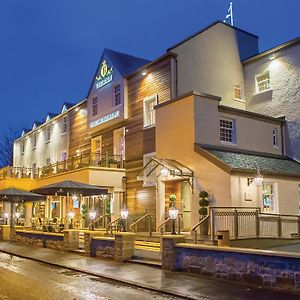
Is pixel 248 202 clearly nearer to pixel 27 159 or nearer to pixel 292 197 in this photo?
pixel 292 197

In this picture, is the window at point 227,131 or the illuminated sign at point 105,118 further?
the illuminated sign at point 105,118

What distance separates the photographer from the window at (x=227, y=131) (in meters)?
20.4

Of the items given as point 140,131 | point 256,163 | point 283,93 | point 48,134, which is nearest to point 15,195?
point 140,131

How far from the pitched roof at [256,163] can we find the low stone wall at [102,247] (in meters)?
5.65

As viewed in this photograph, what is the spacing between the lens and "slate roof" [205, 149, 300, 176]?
1792cm

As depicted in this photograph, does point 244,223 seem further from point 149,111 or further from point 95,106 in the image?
point 95,106

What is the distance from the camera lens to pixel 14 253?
18641mm

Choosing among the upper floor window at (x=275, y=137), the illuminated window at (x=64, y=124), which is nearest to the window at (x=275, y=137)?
the upper floor window at (x=275, y=137)

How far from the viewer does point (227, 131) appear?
67.7 ft

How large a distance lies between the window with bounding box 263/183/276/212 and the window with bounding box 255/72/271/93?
26.1 feet

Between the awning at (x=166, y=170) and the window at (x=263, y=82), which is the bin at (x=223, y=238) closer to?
the awning at (x=166, y=170)

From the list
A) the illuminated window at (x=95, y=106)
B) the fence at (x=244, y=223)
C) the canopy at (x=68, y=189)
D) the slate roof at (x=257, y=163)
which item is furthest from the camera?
the illuminated window at (x=95, y=106)

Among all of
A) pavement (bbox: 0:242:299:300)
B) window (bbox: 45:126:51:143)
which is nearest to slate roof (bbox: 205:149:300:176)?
pavement (bbox: 0:242:299:300)

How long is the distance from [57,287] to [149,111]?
15.0 metres
